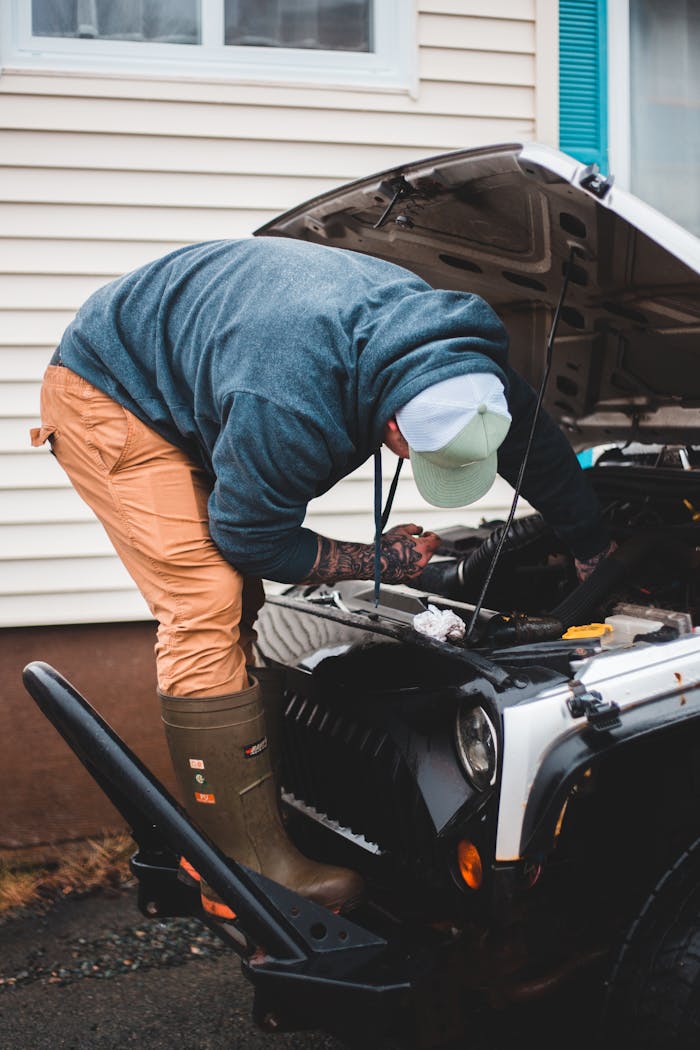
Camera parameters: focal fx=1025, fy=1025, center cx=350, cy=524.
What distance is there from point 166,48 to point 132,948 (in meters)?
3.72

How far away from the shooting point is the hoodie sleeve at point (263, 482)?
7.70 ft

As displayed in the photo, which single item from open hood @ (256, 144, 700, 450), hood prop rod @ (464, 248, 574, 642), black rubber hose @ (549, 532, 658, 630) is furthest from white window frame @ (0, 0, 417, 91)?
black rubber hose @ (549, 532, 658, 630)

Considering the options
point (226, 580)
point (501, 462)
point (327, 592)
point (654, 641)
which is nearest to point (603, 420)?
point (501, 462)

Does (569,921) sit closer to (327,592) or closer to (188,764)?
(188,764)

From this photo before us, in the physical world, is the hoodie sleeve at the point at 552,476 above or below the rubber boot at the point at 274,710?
above

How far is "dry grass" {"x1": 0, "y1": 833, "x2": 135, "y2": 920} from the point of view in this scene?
3973 mm

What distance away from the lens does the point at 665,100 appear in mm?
5348

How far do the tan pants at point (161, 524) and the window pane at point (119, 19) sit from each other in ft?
7.80

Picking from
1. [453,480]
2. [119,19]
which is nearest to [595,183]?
[453,480]

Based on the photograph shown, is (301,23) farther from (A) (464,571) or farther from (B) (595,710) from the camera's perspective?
(B) (595,710)

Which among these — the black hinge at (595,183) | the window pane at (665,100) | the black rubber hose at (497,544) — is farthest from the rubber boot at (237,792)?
the window pane at (665,100)

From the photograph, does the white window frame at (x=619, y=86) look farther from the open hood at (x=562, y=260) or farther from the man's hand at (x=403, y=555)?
the man's hand at (x=403, y=555)

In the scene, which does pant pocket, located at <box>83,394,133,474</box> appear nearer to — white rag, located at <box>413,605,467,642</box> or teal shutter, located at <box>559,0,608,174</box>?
white rag, located at <box>413,605,467,642</box>

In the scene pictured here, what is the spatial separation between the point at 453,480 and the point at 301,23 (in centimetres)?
319
